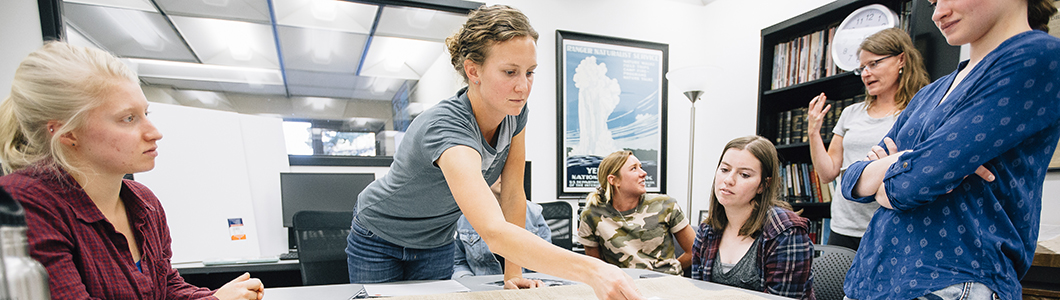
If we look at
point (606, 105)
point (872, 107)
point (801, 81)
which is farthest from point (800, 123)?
point (606, 105)

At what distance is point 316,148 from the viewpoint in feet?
9.02

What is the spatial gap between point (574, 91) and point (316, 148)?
1713 millimetres

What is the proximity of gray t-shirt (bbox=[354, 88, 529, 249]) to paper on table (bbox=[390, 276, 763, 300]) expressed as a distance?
0.83 ft

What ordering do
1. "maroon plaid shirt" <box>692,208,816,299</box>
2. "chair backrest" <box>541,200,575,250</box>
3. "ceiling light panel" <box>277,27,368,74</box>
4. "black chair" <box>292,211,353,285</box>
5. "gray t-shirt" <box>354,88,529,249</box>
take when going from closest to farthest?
"gray t-shirt" <box>354,88,529,249</box>, "maroon plaid shirt" <box>692,208,816,299</box>, "black chair" <box>292,211,353,285</box>, "chair backrest" <box>541,200,575,250</box>, "ceiling light panel" <box>277,27,368,74</box>

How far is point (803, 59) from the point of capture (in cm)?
284

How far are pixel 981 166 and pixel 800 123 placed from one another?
7.24 feet

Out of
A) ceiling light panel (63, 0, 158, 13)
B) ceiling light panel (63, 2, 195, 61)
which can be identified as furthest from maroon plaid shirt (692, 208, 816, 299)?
ceiling light panel (63, 0, 158, 13)

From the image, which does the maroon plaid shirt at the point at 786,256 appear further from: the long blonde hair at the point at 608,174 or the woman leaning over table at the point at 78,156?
the woman leaning over table at the point at 78,156

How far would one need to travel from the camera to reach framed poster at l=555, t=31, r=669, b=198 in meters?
3.26

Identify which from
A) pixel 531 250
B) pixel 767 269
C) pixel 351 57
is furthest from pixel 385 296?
pixel 351 57

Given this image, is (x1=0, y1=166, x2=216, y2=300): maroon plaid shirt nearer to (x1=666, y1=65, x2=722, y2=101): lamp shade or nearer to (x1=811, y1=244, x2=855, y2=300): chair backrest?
(x1=811, y1=244, x2=855, y2=300): chair backrest

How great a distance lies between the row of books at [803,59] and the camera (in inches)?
107

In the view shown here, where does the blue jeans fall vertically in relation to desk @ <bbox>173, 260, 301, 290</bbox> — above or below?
above

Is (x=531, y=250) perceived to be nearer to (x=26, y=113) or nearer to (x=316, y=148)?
(x=26, y=113)
